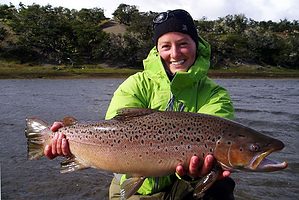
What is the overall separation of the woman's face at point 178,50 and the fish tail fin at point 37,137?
1.49 m

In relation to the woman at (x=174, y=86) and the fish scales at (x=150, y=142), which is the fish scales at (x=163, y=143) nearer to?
the fish scales at (x=150, y=142)

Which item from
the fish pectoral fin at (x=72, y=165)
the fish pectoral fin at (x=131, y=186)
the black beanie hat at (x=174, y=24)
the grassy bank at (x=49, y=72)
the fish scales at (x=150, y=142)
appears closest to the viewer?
the fish scales at (x=150, y=142)

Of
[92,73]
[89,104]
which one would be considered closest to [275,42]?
[92,73]

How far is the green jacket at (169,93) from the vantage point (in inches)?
184

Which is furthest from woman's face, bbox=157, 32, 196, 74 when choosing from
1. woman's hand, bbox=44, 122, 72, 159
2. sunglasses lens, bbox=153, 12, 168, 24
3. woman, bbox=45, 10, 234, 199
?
woman's hand, bbox=44, 122, 72, 159

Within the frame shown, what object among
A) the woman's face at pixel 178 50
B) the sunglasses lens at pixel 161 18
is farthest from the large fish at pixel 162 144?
the sunglasses lens at pixel 161 18

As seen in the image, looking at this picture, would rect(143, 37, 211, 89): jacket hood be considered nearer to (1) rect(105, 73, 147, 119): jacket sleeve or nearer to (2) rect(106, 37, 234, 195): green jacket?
(2) rect(106, 37, 234, 195): green jacket

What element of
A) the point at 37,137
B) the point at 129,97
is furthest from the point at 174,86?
the point at 37,137

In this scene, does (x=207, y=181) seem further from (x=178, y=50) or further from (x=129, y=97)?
(x=178, y=50)

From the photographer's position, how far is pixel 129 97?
469 centimetres

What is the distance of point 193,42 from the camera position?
4.82 meters

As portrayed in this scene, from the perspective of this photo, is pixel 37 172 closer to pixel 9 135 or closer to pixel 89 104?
pixel 9 135

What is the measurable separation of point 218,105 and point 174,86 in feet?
1.70

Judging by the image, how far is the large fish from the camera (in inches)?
150
